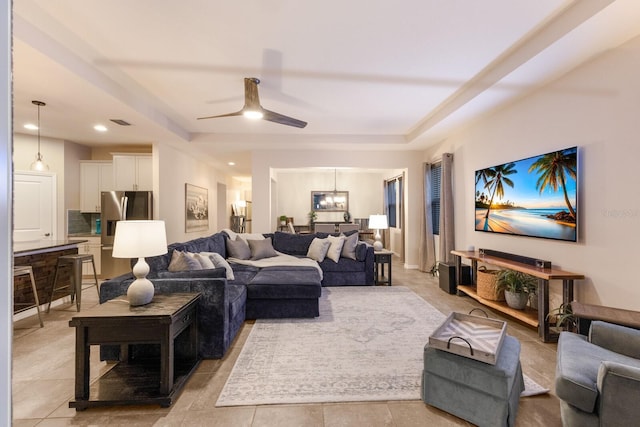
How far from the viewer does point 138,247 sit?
7.11 ft

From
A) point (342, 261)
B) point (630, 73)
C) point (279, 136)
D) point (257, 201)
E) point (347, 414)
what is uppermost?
point (279, 136)

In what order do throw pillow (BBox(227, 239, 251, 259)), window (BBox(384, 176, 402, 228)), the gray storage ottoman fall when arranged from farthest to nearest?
window (BBox(384, 176, 402, 228))
throw pillow (BBox(227, 239, 251, 259))
the gray storage ottoman

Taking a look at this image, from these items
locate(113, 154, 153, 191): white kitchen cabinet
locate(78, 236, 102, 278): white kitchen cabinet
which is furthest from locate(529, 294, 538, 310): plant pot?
locate(78, 236, 102, 278): white kitchen cabinet

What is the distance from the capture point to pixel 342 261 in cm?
514

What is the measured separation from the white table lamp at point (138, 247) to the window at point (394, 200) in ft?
21.3

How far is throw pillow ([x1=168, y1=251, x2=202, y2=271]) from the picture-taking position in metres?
3.05

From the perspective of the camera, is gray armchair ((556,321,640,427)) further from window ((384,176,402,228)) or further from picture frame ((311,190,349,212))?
picture frame ((311,190,349,212))

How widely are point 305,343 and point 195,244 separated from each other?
1.98 m

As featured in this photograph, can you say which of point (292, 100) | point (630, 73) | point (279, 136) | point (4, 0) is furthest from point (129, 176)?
point (630, 73)

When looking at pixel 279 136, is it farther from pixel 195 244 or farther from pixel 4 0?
pixel 4 0

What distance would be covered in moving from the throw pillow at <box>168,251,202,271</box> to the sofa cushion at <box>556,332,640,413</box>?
2937 mm

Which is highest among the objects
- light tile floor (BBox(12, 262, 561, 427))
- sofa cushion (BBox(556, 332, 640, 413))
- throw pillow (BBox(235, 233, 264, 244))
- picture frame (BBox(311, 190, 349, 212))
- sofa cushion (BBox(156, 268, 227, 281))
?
picture frame (BBox(311, 190, 349, 212))

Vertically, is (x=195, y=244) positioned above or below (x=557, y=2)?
below

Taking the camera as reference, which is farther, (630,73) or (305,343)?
(305,343)
